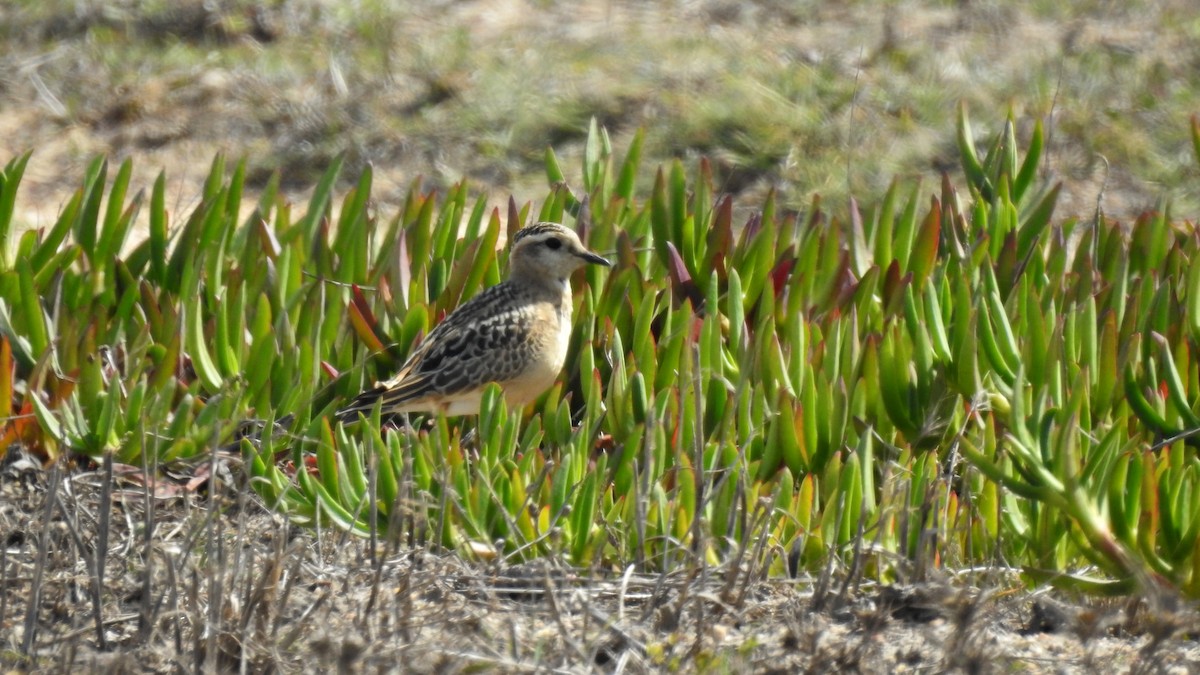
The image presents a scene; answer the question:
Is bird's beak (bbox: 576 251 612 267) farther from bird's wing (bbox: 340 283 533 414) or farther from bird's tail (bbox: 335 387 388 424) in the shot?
bird's tail (bbox: 335 387 388 424)

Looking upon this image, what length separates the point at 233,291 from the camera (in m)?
5.62

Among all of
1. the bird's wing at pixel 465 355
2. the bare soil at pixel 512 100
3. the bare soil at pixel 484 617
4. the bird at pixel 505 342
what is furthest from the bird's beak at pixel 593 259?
the bare soil at pixel 484 617

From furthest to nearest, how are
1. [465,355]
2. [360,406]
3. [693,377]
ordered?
[465,355] → [360,406] → [693,377]

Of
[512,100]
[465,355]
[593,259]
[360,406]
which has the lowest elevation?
[360,406]

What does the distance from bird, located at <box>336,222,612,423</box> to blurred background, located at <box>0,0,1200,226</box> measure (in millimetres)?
3027

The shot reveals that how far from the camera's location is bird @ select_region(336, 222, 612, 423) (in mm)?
5250

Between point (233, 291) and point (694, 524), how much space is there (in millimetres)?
2473

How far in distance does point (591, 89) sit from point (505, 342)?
13.9 feet

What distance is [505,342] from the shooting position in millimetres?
5383

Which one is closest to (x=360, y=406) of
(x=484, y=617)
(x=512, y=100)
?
(x=484, y=617)

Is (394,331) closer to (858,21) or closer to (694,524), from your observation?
(694,524)

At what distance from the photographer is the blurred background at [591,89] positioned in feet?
28.9

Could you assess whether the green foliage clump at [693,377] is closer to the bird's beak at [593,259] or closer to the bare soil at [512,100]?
the bird's beak at [593,259]

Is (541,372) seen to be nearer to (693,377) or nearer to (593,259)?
(593,259)
